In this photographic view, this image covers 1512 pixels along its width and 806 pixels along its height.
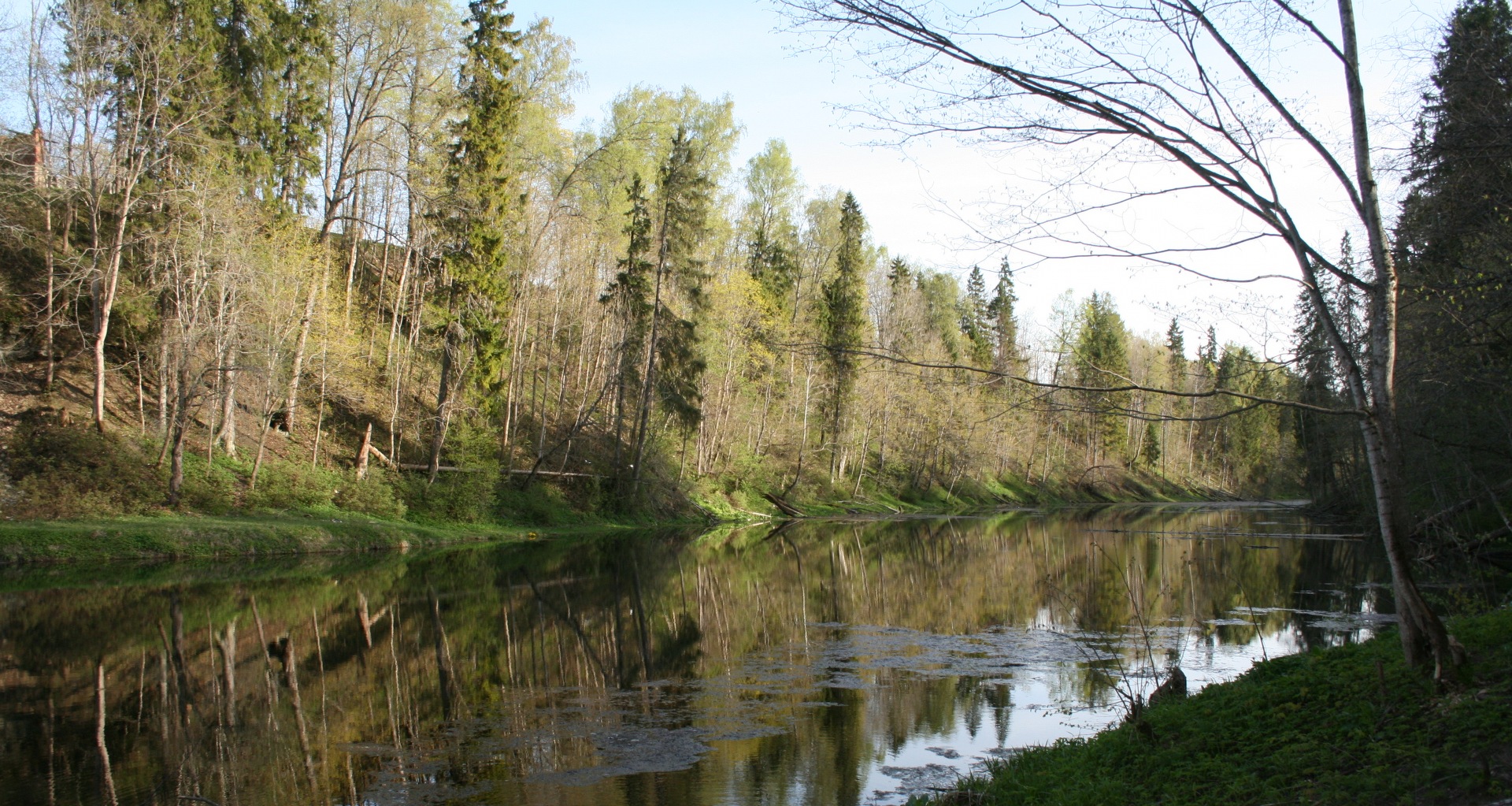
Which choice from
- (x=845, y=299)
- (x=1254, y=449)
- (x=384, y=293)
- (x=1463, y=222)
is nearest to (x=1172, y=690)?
(x=1463, y=222)

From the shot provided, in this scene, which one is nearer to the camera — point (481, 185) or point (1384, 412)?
point (1384, 412)

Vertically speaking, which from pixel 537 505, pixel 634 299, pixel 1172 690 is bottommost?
pixel 1172 690

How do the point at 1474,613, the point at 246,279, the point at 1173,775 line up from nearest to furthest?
the point at 1173,775 < the point at 1474,613 < the point at 246,279

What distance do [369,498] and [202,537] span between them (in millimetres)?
5906

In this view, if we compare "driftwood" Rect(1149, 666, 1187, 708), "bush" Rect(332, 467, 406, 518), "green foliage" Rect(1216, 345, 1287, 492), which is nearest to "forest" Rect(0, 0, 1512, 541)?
"bush" Rect(332, 467, 406, 518)

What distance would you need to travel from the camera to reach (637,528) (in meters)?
36.1

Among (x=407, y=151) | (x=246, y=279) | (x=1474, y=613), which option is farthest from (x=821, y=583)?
(x=407, y=151)

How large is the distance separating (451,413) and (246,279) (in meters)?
8.40

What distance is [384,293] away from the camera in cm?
3797

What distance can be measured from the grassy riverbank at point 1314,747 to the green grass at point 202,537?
2129 centimetres

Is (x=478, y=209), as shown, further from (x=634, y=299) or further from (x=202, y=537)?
(x=202, y=537)

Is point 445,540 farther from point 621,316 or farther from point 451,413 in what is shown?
point 621,316

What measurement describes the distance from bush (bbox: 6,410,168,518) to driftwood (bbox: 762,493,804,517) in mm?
27481

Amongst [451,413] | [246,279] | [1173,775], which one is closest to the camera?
[1173,775]
